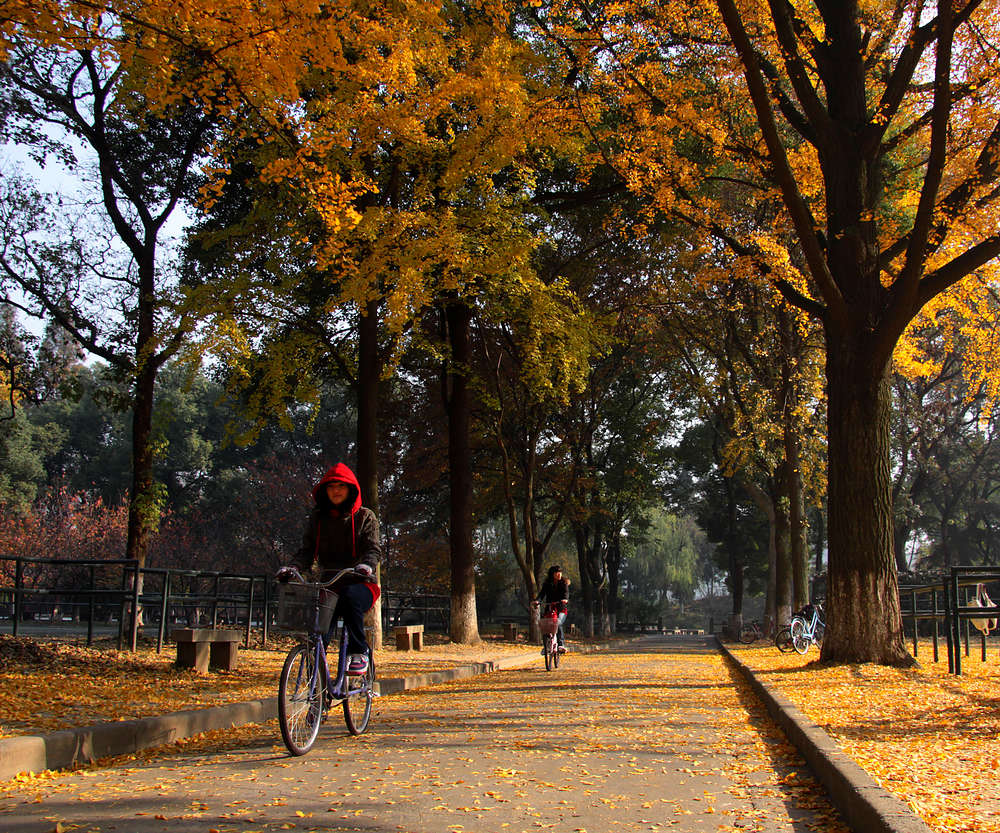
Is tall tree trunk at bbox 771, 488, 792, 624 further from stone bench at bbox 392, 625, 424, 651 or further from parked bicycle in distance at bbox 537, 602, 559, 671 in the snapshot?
stone bench at bbox 392, 625, 424, 651

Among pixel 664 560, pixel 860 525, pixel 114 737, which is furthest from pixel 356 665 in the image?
pixel 664 560

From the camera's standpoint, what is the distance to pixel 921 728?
694 centimetres

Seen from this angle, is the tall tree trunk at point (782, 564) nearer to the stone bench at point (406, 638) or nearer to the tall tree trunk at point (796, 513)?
the tall tree trunk at point (796, 513)

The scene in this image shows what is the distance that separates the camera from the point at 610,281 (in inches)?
1070

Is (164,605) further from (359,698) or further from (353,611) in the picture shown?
(353,611)

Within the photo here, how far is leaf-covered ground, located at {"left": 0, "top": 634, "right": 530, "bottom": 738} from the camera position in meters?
7.33

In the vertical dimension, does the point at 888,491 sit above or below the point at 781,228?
below

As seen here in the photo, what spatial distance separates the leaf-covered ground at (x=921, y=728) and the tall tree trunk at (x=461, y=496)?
920cm

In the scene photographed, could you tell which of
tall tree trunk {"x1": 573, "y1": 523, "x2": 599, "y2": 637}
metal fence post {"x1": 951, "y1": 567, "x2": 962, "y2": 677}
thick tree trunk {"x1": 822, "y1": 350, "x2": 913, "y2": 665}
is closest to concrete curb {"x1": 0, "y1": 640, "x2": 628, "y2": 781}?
thick tree trunk {"x1": 822, "y1": 350, "x2": 913, "y2": 665}

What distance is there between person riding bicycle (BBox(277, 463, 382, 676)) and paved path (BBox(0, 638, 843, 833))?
2.98ft

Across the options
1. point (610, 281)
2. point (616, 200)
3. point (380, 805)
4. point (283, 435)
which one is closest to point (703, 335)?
point (610, 281)

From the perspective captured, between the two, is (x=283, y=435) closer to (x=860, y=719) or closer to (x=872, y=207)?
(x=872, y=207)

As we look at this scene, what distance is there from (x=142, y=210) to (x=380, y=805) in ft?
50.2

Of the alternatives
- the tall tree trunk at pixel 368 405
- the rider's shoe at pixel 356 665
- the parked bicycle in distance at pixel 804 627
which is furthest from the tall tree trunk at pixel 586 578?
the rider's shoe at pixel 356 665
